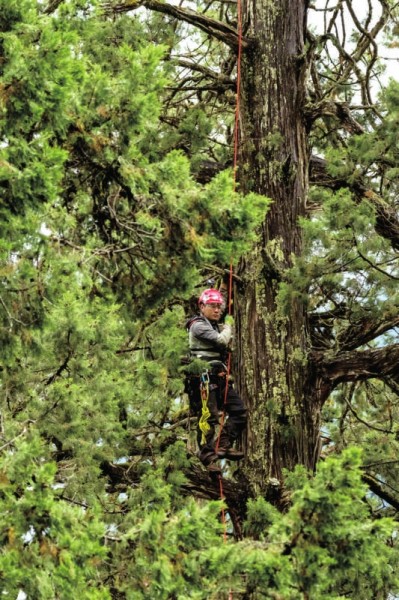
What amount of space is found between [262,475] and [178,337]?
4.36ft

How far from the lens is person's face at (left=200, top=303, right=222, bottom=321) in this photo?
767 cm

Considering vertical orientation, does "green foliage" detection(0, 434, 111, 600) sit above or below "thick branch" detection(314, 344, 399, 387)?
below

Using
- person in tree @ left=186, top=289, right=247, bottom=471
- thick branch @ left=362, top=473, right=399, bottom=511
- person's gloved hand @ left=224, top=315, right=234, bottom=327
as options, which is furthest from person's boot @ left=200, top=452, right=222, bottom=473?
thick branch @ left=362, top=473, right=399, bottom=511

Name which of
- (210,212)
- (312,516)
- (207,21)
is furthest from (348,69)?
(312,516)

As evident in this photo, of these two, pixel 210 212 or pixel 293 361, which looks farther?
pixel 293 361

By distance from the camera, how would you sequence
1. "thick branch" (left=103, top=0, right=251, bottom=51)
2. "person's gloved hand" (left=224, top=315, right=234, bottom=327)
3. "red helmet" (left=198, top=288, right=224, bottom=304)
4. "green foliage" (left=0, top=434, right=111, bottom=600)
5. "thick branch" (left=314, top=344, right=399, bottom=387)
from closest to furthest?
1. "green foliage" (left=0, top=434, right=111, bottom=600)
2. "thick branch" (left=314, top=344, right=399, bottom=387)
3. "person's gloved hand" (left=224, top=315, right=234, bottom=327)
4. "red helmet" (left=198, top=288, right=224, bottom=304)
5. "thick branch" (left=103, top=0, right=251, bottom=51)

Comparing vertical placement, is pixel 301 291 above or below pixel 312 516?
above

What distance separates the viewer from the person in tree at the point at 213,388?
7543mm

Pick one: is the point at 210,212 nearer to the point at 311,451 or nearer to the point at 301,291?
the point at 301,291

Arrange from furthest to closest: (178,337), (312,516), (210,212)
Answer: (178,337) → (210,212) → (312,516)

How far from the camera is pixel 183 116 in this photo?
8852 mm

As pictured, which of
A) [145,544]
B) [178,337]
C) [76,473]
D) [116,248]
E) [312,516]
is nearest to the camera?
[312,516]

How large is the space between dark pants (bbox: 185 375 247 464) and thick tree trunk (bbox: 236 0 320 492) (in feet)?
0.35

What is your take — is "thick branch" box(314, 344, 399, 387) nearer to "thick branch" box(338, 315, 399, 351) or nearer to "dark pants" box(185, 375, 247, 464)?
"thick branch" box(338, 315, 399, 351)
